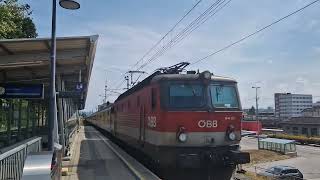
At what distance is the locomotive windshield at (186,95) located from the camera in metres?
12.4

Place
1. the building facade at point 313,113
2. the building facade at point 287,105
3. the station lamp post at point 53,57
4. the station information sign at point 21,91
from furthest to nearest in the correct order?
the building facade at point 287,105 → the building facade at point 313,113 → the station information sign at point 21,91 → the station lamp post at point 53,57

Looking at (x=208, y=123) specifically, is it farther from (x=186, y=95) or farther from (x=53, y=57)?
(x=53, y=57)

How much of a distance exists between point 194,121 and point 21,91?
5960 mm

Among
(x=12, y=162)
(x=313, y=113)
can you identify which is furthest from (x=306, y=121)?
(x=12, y=162)

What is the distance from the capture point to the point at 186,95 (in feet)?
41.5

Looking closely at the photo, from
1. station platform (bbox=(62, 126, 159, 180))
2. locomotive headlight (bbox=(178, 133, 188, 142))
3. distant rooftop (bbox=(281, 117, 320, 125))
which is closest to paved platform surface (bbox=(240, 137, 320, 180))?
station platform (bbox=(62, 126, 159, 180))

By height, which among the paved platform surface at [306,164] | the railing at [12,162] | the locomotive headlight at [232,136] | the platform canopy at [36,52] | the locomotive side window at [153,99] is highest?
the platform canopy at [36,52]

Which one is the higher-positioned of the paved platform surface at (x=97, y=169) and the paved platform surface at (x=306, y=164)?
the paved platform surface at (x=97, y=169)

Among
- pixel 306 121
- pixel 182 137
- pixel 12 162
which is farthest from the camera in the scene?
pixel 306 121

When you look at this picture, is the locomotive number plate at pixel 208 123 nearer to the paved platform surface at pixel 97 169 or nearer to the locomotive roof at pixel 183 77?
the locomotive roof at pixel 183 77

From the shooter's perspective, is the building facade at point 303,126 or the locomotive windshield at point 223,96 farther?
the building facade at point 303,126

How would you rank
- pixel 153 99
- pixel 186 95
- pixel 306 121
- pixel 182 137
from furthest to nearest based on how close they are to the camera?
pixel 306 121 < pixel 153 99 < pixel 186 95 < pixel 182 137

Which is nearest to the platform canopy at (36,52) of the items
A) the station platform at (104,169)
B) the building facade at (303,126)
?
the station platform at (104,169)

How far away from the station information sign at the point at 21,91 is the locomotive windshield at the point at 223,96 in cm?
566
